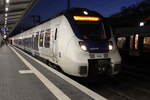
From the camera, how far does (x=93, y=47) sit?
802 centimetres

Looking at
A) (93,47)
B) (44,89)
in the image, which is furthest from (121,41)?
(44,89)

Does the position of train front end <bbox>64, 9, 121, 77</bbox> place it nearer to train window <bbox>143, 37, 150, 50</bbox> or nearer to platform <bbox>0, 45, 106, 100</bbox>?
platform <bbox>0, 45, 106, 100</bbox>

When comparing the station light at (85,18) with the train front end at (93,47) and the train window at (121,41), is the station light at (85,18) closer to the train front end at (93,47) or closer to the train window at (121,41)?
the train front end at (93,47)

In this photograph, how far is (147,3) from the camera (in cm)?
5662

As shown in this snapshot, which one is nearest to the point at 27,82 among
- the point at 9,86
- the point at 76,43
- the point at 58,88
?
the point at 9,86

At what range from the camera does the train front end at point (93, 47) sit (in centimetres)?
782

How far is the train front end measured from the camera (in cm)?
782

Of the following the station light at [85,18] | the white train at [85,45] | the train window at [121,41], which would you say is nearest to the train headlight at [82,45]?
the white train at [85,45]

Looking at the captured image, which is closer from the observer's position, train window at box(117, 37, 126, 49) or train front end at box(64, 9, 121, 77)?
train front end at box(64, 9, 121, 77)

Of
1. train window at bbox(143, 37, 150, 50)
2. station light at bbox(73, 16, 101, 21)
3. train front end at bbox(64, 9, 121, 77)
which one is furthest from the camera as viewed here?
train window at bbox(143, 37, 150, 50)

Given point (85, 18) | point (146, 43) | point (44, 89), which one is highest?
point (85, 18)

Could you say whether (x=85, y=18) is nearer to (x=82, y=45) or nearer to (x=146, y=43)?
(x=82, y=45)

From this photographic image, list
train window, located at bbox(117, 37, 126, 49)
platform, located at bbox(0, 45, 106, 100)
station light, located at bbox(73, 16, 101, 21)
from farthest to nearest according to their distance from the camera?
train window, located at bbox(117, 37, 126, 49), station light, located at bbox(73, 16, 101, 21), platform, located at bbox(0, 45, 106, 100)

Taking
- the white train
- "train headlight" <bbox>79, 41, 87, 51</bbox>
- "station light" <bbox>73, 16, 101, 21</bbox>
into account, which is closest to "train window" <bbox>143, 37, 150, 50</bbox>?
the white train
